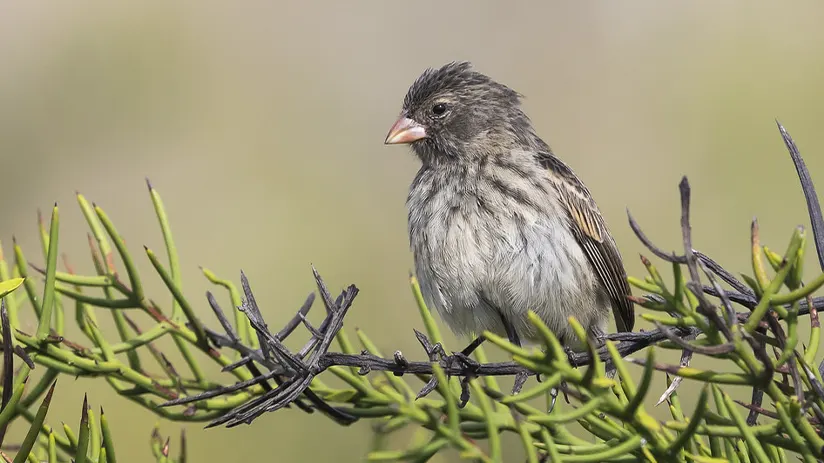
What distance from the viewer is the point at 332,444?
2.96m

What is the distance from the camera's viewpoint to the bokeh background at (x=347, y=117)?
4086 millimetres

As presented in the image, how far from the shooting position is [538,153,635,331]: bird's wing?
3.44m

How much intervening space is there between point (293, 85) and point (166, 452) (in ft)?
12.1

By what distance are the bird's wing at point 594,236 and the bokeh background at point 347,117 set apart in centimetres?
46

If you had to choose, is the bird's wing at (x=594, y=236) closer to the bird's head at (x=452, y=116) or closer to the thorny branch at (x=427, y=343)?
the bird's head at (x=452, y=116)

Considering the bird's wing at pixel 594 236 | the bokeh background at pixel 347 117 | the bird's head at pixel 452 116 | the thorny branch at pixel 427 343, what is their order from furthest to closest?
the bokeh background at pixel 347 117 < the bird's head at pixel 452 116 < the bird's wing at pixel 594 236 < the thorny branch at pixel 427 343

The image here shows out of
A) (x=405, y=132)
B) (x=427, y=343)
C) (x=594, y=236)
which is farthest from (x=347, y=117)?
(x=427, y=343)

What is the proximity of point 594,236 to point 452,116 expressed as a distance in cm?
81

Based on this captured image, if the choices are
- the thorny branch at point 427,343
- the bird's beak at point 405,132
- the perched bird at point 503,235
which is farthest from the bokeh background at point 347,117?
the thorny branch at point 427,343

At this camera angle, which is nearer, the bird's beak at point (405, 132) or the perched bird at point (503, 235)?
the perched bird at point (503, 235)

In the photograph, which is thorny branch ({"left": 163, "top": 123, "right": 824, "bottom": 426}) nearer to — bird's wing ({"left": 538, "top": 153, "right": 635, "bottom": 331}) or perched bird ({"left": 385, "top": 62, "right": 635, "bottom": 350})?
perched bird ({"left": 385, "top": 62, "right": 635, "bottom": 350})

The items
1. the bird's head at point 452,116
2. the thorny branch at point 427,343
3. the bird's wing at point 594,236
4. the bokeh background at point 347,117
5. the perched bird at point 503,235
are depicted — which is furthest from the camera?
the bokeh background at point 347,117

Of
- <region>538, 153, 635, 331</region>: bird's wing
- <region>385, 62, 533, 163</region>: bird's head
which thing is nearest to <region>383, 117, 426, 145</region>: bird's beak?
<region>385, 62, 533, 163</region>: bird's head

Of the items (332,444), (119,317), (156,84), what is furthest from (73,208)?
(119,317)
